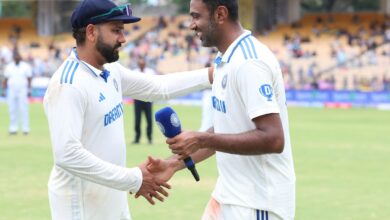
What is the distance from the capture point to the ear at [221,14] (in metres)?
5.28

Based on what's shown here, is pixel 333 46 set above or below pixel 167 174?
below

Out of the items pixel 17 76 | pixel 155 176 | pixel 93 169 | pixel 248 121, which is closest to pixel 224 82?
pixel 248 121

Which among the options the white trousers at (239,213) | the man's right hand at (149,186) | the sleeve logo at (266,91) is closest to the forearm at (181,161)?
the man's right hand at (149,186)

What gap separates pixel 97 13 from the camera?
5695mm

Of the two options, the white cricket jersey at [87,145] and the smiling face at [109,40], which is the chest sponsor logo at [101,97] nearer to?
the white cricket jersey at [87,145]

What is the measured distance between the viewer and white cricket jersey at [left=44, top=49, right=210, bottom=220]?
5.49 meters

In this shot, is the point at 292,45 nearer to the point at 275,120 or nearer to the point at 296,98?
the point at 296,98

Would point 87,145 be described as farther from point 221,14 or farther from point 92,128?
point 221,14

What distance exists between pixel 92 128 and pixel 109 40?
2.04 feet

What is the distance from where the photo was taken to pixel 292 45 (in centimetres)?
5316

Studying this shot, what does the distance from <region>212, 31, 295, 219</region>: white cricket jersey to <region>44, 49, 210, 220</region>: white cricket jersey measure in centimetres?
72

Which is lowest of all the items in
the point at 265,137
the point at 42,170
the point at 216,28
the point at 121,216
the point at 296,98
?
the point at 296,98

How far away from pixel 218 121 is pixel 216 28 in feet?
1.96

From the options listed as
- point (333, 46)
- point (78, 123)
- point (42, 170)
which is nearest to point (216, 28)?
point (78, 123)
